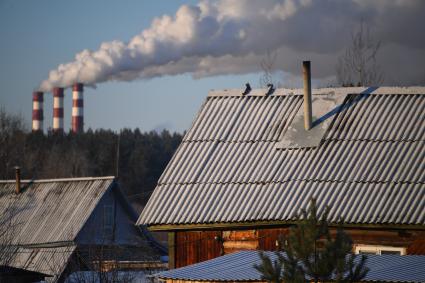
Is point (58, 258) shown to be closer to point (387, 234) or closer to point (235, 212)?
point (235, 212)

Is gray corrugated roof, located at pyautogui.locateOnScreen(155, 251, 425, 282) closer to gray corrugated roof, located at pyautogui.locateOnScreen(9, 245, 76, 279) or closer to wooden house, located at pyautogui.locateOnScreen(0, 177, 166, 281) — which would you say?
wooden house, located at pyautogui.locateOnScreen(0, 177, 166, 281)

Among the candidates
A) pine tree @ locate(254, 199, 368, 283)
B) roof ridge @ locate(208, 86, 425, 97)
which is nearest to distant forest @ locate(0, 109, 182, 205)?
roof ridge @ locate(208, 86, 425, 97)

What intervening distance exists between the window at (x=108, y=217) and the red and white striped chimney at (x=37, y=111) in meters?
53.0

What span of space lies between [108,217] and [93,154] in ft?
165

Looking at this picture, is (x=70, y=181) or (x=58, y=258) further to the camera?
(x=70, y=181)

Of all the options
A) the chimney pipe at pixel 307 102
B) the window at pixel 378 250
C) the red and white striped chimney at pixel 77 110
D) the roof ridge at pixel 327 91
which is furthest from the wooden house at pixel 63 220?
the red and white striped chimney at pixel 77 110

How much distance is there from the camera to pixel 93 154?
89.1m

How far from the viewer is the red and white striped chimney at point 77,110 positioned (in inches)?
3482

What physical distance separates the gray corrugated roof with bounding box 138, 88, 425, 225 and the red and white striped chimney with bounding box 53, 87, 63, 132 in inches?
2719

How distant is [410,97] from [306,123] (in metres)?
2.27

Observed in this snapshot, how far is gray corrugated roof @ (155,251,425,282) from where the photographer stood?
54.6 feet

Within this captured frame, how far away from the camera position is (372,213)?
20.2 meters

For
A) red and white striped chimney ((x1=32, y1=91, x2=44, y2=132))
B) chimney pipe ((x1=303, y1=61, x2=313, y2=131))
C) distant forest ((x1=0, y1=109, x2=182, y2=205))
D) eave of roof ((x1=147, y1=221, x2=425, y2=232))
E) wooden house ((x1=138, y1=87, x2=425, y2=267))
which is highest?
red and white striped chimney ((x1=32, y1=91, x2=44, y2=132))

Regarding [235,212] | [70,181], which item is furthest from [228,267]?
[70,181]
